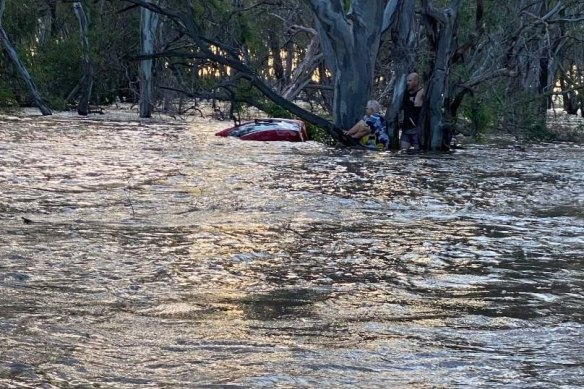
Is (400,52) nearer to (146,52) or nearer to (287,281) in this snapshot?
(146,52)

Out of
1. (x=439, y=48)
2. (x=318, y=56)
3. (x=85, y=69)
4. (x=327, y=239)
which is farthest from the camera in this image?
(x=85, y=69)

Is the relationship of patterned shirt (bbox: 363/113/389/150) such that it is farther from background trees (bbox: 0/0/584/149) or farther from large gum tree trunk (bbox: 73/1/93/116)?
large gum tree trunk (bbox: 73/1/93/116)

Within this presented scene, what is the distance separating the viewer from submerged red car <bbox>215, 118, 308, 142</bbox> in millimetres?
22922

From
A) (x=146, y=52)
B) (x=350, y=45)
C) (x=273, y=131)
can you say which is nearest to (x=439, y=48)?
(x=350, y=45)

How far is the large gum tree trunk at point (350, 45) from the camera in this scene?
909 inches

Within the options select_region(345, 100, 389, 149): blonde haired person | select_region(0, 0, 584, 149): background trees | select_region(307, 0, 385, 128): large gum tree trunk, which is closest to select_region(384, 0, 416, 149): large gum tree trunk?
select_region(0, 0, 584, 149): background trees

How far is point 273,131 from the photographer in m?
23.0

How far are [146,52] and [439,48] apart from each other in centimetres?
1499

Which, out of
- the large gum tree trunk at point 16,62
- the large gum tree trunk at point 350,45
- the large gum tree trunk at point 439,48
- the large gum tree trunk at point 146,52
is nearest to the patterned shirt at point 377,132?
the large gum tree trunk at point 439,48

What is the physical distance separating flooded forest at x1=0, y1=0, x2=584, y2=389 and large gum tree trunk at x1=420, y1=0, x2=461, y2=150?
0.03 meters

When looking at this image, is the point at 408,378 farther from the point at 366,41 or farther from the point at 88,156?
the point at 366,41

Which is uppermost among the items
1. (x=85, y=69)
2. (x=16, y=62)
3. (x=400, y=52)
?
(x=400, y=52)

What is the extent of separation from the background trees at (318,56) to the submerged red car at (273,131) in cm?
60

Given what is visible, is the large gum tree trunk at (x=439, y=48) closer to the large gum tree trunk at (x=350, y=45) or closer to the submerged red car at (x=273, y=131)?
the large gum tree trunk at (x=350, y=45)
